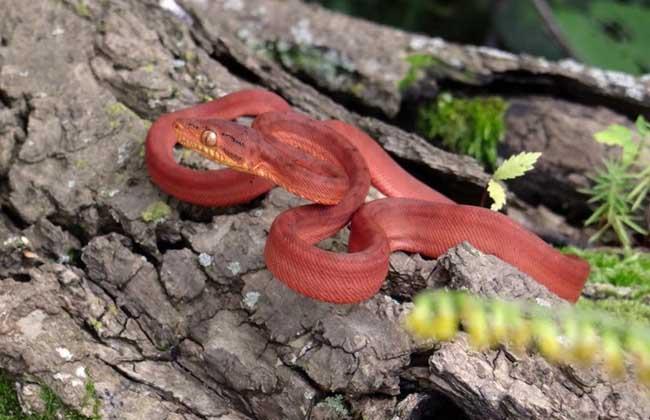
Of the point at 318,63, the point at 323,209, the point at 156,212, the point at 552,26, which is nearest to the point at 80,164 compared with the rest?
the point at 156,212

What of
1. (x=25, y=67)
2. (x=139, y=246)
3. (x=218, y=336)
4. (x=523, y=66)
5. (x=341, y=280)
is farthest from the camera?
(x=523, y=66)

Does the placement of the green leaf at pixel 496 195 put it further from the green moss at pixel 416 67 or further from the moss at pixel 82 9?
the moss at pixel 82 9

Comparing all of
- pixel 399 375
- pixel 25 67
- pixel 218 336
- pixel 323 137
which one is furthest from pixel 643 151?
pixel 25 67

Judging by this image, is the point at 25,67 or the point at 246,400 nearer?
the point at 246,400

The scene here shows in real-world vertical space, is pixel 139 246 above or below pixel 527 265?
below

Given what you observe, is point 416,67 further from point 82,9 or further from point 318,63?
point 82,9

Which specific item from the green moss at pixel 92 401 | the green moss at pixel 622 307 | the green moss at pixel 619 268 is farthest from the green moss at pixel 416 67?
the green moss at pixel 92 401

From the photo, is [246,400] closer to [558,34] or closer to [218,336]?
[218,336]
